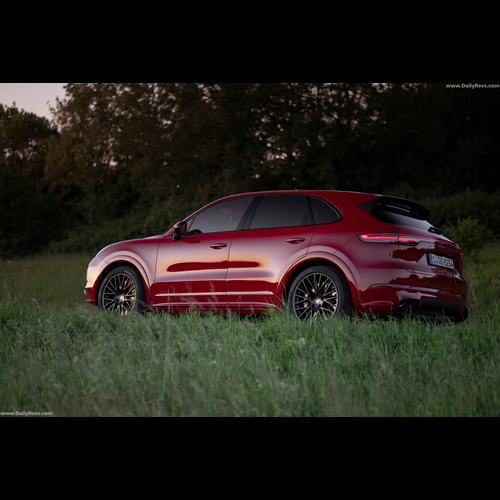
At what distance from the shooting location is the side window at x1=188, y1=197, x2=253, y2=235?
23.1 ft

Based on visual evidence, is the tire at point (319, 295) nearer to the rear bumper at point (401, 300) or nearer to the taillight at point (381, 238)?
the rear bumper at point (401, 300)

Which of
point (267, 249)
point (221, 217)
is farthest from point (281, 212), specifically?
point (221, 217)

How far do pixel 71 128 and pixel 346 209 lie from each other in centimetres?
2566

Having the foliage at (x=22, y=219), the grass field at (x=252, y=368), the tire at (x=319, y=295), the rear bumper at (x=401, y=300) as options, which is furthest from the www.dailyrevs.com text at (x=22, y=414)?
the foliage at (x=22, y=219)

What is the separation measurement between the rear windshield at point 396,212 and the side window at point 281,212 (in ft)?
2.60

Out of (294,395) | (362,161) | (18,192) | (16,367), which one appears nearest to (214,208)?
(16,367)

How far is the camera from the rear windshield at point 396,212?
5.89 meters

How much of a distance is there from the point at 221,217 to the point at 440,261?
287cm

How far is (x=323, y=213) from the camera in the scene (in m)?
6.27

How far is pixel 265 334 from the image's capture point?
5.50 meters

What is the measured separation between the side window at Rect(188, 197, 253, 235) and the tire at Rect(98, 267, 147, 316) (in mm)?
1095

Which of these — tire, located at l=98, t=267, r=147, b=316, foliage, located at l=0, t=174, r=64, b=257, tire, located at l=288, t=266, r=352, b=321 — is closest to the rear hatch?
tire, located at l=288, t=266, r=352, b=321

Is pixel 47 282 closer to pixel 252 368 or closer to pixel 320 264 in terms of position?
pixel 320 264

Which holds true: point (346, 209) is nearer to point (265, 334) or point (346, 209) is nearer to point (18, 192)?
point (265, 334)
